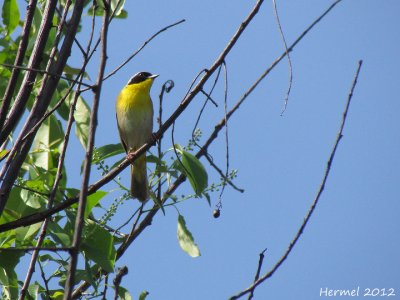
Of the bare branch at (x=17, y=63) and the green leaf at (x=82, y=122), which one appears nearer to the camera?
the bare branch at (x=17, y=63)

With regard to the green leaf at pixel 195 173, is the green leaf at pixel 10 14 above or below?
above

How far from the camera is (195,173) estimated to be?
321 cm

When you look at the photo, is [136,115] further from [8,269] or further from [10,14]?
[8,269]

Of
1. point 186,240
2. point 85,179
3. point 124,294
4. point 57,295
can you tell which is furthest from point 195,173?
point 85,179

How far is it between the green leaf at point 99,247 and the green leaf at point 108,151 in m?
0.45

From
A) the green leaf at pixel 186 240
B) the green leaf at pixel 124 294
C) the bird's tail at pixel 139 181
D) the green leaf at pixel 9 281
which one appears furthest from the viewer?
the bird's tail at pixel 139 181

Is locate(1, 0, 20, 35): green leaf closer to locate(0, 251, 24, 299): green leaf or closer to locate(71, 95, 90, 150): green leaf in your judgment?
locate(71, 95, 90, 150): green leaf

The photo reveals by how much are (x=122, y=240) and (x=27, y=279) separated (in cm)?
95

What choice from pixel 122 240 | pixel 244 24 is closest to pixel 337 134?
pixel 244 24

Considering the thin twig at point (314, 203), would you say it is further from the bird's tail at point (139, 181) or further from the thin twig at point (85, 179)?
the bird's tail at point (139, 181)

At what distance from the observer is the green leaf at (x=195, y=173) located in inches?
126

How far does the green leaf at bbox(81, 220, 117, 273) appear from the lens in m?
2.93

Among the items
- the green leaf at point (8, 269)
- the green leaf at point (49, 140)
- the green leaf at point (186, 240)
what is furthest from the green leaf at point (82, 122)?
the green leaf at point (8, 269)

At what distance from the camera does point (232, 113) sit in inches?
103
